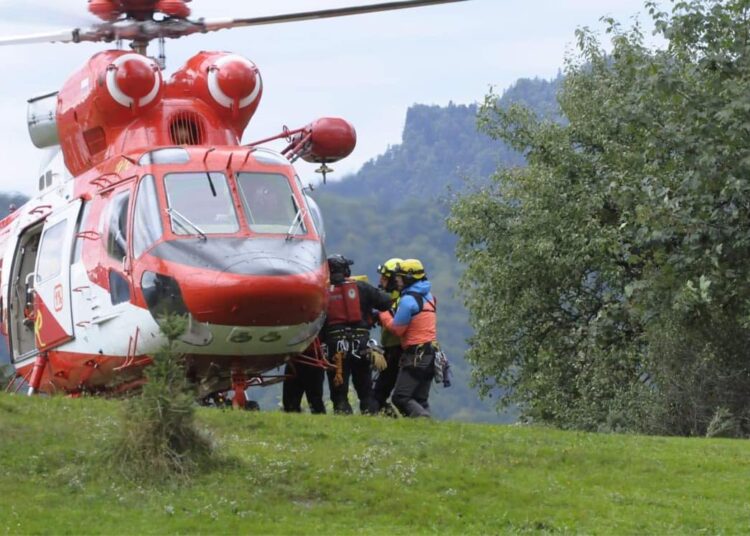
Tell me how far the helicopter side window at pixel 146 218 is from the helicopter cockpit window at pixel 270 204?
1019mm

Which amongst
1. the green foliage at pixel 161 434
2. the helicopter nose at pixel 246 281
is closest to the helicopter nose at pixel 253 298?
the helicopter nose at pixel 246 281

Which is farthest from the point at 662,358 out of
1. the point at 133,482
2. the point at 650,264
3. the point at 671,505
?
the point at 133,482

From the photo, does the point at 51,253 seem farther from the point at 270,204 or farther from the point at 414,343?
the point at 414,343

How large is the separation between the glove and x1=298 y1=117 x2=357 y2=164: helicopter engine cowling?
12.2 ft

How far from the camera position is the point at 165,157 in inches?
744

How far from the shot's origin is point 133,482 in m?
13.2

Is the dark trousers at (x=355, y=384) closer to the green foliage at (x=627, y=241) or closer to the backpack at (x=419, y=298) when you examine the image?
the backpack at (x=419, y=298)

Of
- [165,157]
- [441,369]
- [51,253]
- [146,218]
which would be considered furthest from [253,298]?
[51,253]

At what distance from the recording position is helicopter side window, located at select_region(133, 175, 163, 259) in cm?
1823

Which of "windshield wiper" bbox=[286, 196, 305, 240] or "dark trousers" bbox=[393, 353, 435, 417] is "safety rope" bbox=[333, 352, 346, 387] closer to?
"dark trousers" bbox=[393, 353, 435, 417]


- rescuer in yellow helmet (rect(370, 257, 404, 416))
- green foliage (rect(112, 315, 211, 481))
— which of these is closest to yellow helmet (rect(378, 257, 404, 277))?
rescuer in yellow helmet (rect(370, 257, 404, 416))

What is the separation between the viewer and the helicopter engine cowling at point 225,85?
20.9 metres

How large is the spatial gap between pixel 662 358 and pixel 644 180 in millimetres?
3072

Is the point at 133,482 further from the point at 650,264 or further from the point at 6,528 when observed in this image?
the point at 650,264
